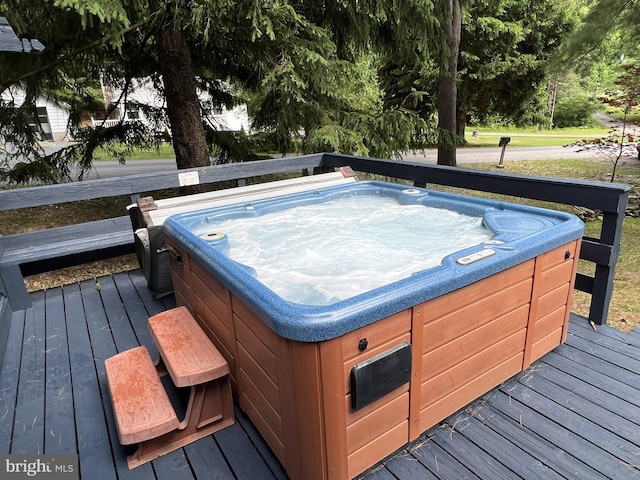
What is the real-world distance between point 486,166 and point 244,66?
21.8ft

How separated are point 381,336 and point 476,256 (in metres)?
0.57

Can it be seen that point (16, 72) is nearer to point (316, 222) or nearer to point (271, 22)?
point (271, 22)

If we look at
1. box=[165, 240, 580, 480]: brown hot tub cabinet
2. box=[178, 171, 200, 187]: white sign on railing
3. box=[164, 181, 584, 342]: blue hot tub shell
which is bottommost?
box=[165, 240, 580, 480]: brown hot tub cabinet

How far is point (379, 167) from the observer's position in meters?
3.51

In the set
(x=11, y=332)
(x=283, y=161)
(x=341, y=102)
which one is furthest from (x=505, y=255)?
(x=341, y=102)

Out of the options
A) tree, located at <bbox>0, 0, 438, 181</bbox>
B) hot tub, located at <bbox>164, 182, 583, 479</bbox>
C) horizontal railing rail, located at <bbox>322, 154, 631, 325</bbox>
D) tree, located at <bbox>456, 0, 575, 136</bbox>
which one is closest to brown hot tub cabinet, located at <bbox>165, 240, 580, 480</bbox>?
hot tub, located at <bbox>164, 182, 583, 479</bbox>

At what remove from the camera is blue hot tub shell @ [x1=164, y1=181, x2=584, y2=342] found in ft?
4.00

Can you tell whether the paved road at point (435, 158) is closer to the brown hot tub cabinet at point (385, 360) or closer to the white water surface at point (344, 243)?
the white water surface at point (344, 243)

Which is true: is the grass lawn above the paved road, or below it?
below

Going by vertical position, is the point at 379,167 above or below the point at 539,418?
above

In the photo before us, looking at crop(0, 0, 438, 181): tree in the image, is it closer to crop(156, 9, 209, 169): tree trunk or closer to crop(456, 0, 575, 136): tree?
crop(156, 9, 209, 169): tree trunk

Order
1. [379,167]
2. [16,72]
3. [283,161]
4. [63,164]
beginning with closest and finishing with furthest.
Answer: [379,167], [283,161], [16,72], [63,164]

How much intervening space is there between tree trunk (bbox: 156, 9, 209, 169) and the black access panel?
3888 mm

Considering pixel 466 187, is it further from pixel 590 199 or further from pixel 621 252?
pixel 621 252
